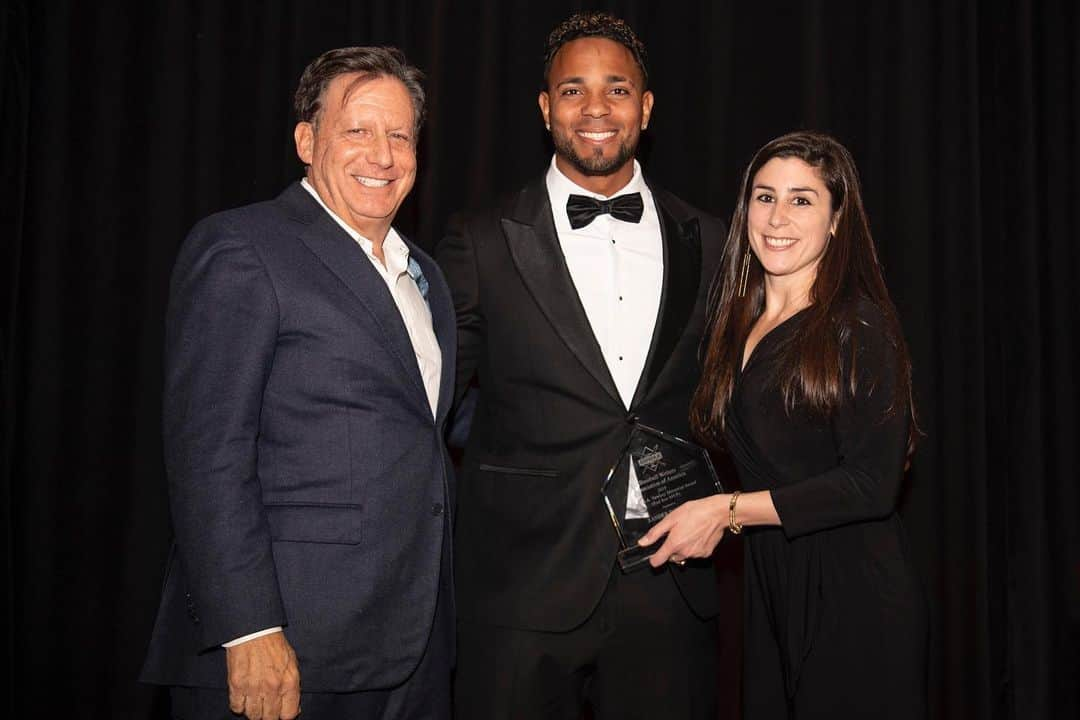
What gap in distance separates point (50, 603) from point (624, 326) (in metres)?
2.25

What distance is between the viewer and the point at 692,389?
2.48 metres

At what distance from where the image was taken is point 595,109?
2545mm

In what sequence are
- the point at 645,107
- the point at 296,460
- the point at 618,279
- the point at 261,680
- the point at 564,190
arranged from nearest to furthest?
the point at 261,680
the point at 296,460
the point at 618,279
the point at 564,190
the point at 645,107

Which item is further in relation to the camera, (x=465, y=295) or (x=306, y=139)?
(x=465, y=295)

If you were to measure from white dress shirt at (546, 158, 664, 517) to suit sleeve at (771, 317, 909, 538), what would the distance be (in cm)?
39

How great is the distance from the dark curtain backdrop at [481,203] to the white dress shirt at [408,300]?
1.09m

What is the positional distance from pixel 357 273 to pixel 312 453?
1.21 ft

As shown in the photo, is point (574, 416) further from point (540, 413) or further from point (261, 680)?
point (261, 680)

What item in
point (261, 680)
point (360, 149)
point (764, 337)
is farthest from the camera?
point (764, 337)

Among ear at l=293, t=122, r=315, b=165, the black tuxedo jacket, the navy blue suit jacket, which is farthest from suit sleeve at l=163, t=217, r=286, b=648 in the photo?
the black tuxedo jacket

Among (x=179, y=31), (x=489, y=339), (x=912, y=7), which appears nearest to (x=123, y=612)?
(x=489, y=339)

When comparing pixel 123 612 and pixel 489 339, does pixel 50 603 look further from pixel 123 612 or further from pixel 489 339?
pixel 489 339

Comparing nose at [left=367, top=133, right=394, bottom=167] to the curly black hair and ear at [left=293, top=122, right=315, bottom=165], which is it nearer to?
ear at [left=293, top=122, right=315, bottom=165]

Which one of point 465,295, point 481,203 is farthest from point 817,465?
point 481,203
